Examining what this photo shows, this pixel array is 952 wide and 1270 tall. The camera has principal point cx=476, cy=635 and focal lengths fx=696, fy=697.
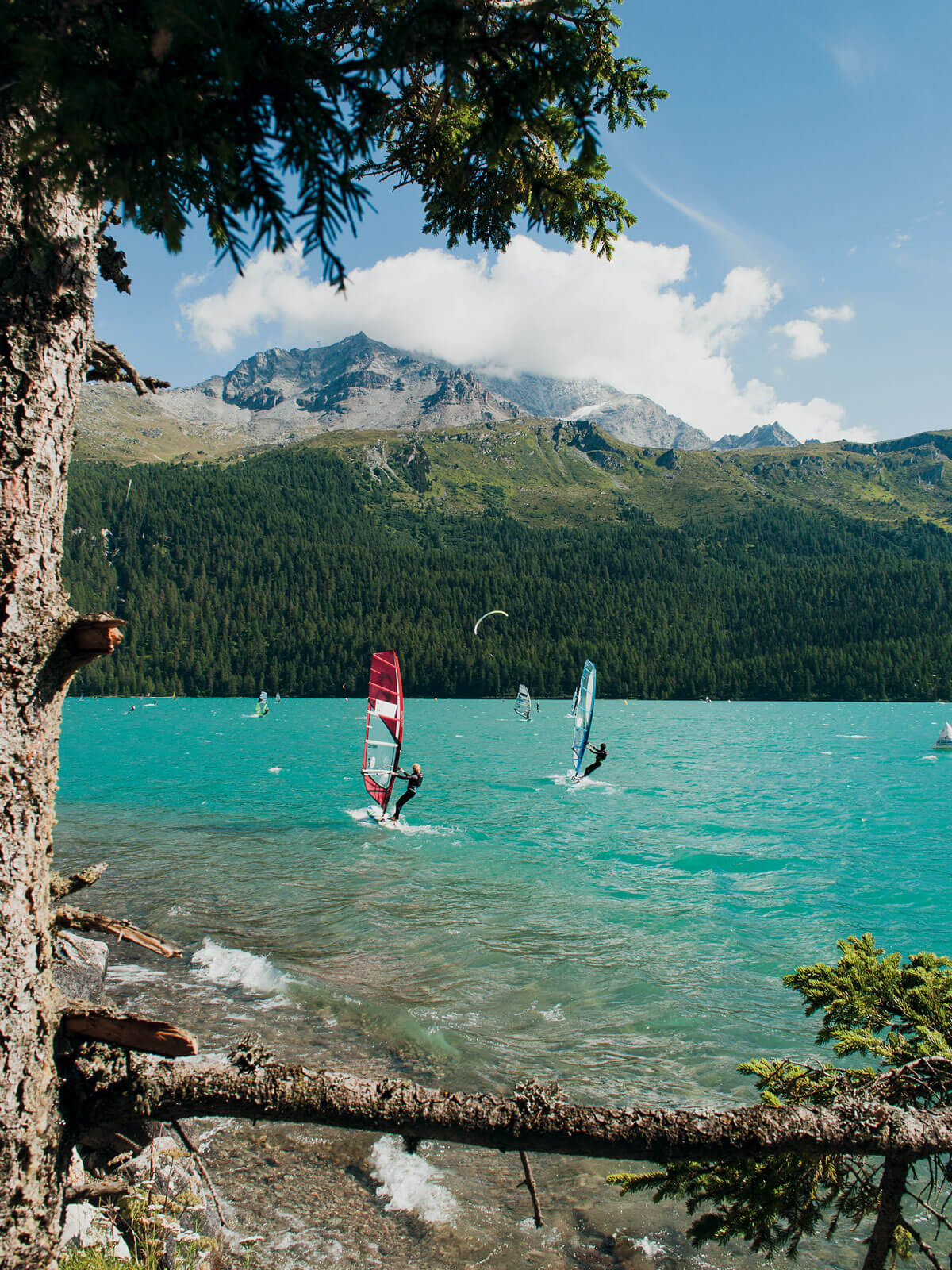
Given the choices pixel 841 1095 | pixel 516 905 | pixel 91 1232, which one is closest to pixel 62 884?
pixel 91 1232

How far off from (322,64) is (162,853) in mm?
A: 28263

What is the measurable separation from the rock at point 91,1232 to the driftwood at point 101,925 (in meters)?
1.92

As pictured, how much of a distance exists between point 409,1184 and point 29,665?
25.0ft

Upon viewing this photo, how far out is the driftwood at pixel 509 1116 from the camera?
318 cm

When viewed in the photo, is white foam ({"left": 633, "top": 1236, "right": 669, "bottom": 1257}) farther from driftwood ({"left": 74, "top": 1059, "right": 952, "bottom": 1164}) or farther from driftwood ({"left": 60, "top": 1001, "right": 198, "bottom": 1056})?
driftwood ({"left": 60, "top": 1001, "right": 198, "bottom": 1056})

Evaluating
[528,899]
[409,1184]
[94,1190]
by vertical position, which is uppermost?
[94,1190]

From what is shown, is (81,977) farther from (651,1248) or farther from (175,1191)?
(651,1248)

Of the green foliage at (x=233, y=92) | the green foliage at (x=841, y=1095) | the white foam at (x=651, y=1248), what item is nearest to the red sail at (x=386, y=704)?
the white foam at (x=651, y=1248)

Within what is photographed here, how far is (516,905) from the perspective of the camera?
20.3 m

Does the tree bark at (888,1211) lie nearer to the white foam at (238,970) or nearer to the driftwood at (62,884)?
the driftwood at (62,884)

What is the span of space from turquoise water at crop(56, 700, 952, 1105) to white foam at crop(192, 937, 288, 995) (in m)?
0.07

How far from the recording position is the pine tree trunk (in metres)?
2.68

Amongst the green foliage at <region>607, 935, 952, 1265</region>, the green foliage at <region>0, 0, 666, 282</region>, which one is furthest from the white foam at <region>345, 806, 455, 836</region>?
the green foliage at <region>0, 0, 666, 282</region>

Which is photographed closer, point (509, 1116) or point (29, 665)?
point (29, 665)
